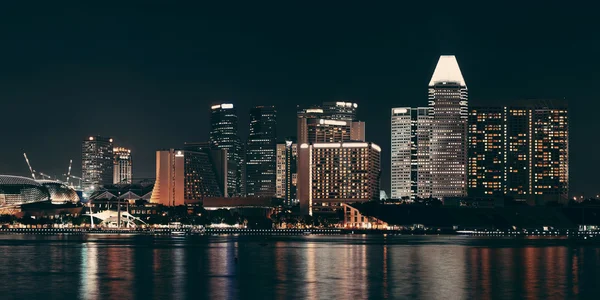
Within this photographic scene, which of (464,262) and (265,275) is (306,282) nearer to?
(265,275)

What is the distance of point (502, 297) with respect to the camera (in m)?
82.5

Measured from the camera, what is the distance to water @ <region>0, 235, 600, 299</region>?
85312 mm

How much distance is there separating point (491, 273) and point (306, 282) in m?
25.7

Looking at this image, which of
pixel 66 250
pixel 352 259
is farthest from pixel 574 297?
pixel 66 250

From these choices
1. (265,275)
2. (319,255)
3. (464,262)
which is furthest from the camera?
(319,255)

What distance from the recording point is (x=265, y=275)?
342 feet

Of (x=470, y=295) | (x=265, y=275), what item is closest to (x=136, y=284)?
(x=265, y=275)

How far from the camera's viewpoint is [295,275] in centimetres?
10381

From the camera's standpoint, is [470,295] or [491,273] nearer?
[470,295]

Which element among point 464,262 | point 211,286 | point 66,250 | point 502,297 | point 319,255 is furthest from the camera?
point 66,250

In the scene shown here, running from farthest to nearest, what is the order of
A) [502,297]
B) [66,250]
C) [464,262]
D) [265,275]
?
1. [66,250]
2. [464,262]
3. [265,275]
4. [502,297]

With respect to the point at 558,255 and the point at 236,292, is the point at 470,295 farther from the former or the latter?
the point at 558,255

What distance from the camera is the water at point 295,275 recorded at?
280 feet

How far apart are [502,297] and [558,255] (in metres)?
68.4
